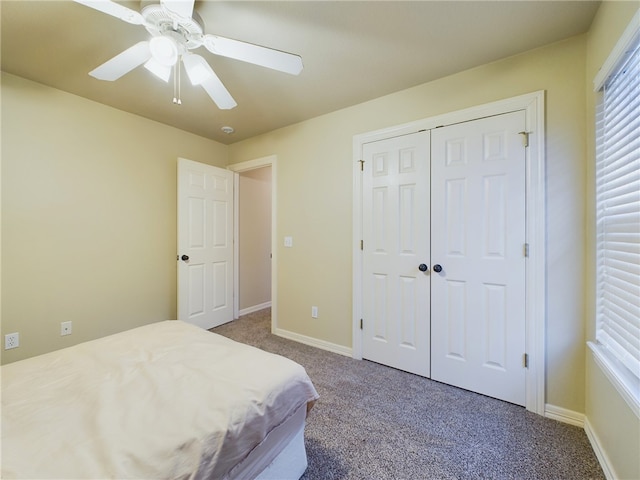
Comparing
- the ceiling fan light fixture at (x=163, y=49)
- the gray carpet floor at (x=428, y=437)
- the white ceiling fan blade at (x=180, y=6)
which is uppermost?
the white ceiling fan blade at (x=180, y=6)

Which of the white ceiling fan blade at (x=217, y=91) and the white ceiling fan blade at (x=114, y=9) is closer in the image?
the white ceiling fan blade at (x=114, y=9)

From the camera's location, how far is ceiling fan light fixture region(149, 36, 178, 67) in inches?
51.5

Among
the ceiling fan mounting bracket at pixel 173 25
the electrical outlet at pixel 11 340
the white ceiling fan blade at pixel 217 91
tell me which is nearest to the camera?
the ceiling fan mounting bracket at pixel 173 25

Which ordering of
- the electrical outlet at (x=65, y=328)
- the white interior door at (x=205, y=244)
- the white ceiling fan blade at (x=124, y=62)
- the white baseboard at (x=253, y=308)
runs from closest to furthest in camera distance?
the white ceiling fan blade at (x=124, y=62) < the electrical outlet at (x=65, y=328) < the white interior door at (x=205, y=244) < the white baseboard at (x=253, y=308)

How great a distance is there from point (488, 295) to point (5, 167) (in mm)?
3780

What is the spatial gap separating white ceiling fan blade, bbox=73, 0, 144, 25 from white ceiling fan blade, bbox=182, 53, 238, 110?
0.86 ft

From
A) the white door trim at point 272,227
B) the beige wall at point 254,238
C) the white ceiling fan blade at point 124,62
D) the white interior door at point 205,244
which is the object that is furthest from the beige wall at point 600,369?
the beige wall at point 254,238

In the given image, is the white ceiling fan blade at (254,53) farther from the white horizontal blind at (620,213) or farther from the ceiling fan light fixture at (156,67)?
the white horizontal blind at (620,213)

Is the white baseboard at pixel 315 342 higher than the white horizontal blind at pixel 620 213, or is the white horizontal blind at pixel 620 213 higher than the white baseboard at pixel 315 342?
the white horizontal blind at pixel 620 213

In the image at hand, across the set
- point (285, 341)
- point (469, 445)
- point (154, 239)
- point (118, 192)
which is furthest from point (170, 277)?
point (469, 445)

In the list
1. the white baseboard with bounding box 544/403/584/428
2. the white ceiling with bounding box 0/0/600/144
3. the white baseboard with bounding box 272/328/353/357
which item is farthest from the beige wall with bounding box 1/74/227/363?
the white baseboard with bounding box 544/403/584/428

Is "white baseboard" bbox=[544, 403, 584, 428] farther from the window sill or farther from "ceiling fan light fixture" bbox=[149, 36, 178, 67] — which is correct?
"ceiling fan light fixture" bbox=[149, 36, 178, 67]

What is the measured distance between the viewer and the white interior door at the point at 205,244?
305cm

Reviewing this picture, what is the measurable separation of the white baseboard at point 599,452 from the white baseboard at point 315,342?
5.36 feet
